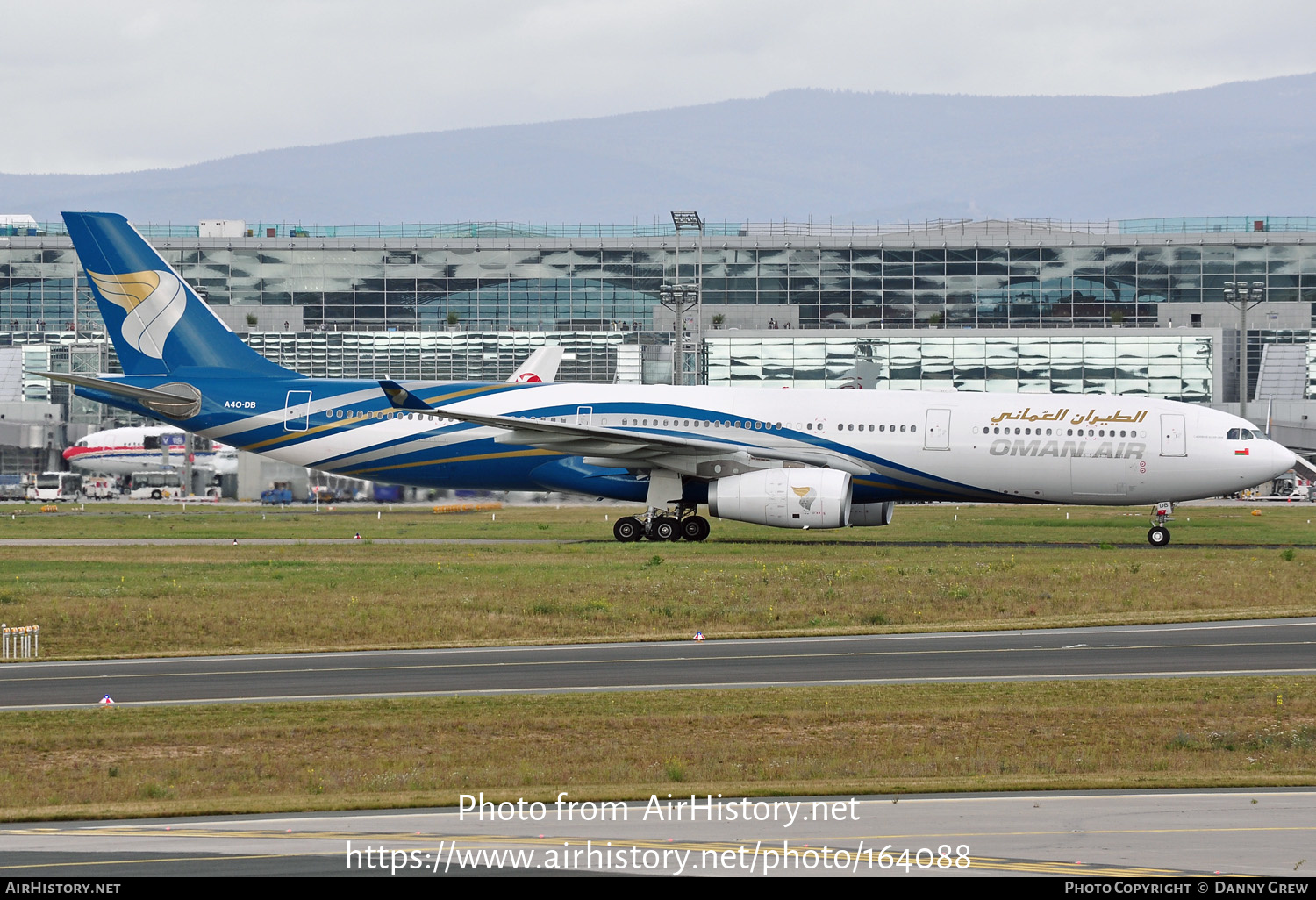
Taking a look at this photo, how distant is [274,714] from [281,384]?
2672cm

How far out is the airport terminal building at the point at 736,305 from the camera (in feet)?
312

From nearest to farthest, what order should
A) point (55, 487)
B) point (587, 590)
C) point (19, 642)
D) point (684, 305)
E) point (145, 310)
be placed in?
→ 1. point (19, 642)
2. point (587, 590)
3. point (145, 310)
4. point (684, 305)
5. point (55, 487)

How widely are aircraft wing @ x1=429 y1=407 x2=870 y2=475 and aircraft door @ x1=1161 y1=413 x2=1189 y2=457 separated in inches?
328

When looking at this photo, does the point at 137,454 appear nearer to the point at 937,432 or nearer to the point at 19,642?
the point at 937,432

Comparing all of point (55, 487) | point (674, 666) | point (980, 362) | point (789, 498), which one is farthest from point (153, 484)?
point (674, 666)

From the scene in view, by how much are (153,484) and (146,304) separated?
4801 centimetres

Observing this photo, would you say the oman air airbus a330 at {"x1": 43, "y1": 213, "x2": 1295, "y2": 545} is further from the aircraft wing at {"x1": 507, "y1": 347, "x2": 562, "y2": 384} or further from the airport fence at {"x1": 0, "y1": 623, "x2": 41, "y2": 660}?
the airport fence at {"x1": 0, "y1": 623, "x2": 41, "y2": 660}

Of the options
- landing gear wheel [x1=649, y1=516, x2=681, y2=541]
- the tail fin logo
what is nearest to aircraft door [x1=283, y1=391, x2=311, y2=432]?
the tail fin logo

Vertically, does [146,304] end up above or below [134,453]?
above

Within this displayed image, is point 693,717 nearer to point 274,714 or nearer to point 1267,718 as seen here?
point 274,714

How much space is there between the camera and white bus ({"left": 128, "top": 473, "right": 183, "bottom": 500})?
85.6 metres

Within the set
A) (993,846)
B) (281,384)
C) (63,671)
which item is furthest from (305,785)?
(281,384)

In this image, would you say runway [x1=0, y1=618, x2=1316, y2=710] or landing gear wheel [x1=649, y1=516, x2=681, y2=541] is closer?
runway [x1=0, y1=618, x2=1316, y2=710]

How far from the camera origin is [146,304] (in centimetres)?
4406
